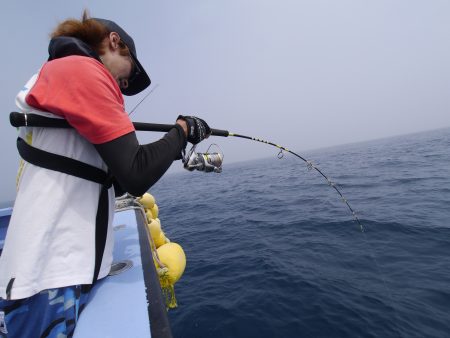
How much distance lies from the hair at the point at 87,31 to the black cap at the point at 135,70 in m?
0.06

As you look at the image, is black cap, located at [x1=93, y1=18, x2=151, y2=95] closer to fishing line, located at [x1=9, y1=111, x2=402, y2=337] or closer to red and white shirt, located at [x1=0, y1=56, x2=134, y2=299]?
fishing line, located at [x1=9, y1=111, x2=402, y2=337]

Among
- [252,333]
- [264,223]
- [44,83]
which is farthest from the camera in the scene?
[264,223]

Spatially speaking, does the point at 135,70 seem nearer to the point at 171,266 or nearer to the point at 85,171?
the point at 85,171

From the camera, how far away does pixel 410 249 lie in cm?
516

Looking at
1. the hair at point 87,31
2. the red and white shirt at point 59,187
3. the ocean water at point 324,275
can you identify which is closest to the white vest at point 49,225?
the red and white shirt at point 59,187

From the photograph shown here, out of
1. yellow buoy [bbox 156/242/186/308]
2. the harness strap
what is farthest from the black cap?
yellow buoy [bbox 156/242/186/308]

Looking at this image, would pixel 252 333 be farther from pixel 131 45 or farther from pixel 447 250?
pixel 447 250

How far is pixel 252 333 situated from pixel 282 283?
128 cm

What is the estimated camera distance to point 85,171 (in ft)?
4.33

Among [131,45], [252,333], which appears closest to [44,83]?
[131,45]

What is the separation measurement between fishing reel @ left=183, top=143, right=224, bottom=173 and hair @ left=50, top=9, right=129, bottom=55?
1.08 m

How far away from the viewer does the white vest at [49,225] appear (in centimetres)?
116

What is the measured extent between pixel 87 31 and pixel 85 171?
0.86m

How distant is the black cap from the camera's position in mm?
1576
